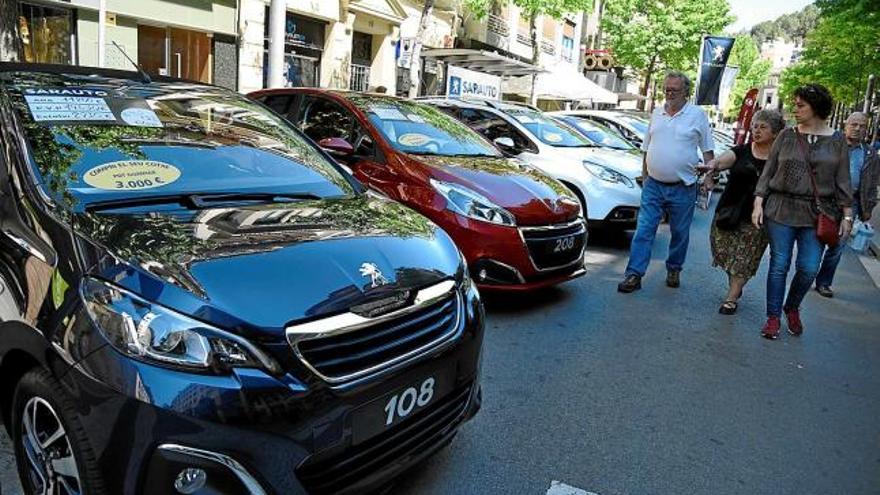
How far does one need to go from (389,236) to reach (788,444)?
7.48ft

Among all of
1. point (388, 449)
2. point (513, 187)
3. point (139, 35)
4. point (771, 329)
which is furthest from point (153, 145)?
point (139, 35)

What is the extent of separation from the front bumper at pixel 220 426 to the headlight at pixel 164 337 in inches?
1.2

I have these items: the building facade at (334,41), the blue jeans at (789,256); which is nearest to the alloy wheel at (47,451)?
the blue jeans at (789,256)

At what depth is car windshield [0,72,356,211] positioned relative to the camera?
2584 millimetres

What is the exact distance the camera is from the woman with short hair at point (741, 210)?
17.2ft

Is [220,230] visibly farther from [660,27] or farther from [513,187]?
[660,27]

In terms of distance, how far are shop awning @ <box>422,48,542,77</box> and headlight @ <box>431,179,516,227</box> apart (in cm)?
1093

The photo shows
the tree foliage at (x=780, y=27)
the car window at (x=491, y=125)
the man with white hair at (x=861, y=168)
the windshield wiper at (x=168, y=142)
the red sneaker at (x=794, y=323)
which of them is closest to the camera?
the windshield wiper at (x=168, y=142)

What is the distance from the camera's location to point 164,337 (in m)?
1.88

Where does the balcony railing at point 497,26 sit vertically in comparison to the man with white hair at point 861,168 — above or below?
above

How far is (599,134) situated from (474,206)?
593 cm

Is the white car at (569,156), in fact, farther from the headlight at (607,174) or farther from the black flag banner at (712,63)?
the black flag banner at (712,63)

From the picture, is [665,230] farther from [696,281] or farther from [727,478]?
[727,478]

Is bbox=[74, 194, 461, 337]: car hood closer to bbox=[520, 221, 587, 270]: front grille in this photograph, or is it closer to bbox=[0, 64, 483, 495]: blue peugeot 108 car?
bbox=[0, 64, 483, 495]: blue peugeot 108 car
